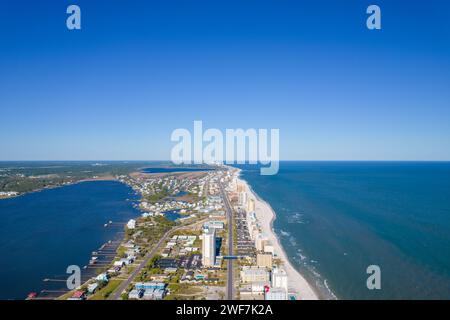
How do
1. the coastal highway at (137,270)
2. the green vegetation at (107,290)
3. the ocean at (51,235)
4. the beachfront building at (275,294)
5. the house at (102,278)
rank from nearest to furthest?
the beachfront building at (275,294), the green vegetation at (107,290), the coastal highway at (137,270), the house at (102,278), the ocean at (51,235)

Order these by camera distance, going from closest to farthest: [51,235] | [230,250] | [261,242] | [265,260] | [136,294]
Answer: [136,294] → [265,260] → [261,242] → [230,250] → [51,235]

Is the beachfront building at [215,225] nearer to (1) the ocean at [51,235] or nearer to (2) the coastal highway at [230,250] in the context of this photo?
(2) the coastal highway at [230,250]

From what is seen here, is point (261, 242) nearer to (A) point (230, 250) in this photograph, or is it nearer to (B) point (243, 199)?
(A) point (230, 250)

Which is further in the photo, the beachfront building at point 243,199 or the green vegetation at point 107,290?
the beachfront building at point 243,199

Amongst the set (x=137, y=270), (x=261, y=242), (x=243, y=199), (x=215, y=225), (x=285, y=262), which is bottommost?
(x=137, y=270)

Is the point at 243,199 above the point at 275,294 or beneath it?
above

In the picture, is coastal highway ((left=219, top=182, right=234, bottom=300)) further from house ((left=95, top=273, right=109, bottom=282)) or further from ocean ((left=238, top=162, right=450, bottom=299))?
house ((left=95, top=273, right=109, bottom=282))

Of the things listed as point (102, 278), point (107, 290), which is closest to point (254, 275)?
point (107, 290)

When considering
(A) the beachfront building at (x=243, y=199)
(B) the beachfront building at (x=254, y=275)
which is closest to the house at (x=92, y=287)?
(B) the beachfront building at (x=254, y=275)

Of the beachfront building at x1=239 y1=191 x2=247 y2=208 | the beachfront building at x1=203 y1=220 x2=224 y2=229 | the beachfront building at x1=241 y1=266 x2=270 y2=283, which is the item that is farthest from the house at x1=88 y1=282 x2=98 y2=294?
the beachfront building at x1=239 y1=191 x2=247 y2=208

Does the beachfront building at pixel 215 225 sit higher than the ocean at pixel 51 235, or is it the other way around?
the beachfront building at pixel 215 225
